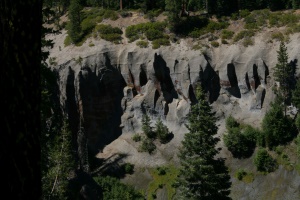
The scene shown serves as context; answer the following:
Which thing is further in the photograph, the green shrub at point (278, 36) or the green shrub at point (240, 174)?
the green shrub at point (278, 36)

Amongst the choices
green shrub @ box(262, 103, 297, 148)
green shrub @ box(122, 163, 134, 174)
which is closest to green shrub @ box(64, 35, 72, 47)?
green shrub @ box(122, 163, 134, 174)

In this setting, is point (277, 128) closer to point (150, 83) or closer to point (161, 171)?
point (161, 171)

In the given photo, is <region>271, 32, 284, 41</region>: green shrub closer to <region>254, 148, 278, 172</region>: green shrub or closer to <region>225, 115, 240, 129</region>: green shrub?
<region>225, 115, 240, 129</region>: green shrub

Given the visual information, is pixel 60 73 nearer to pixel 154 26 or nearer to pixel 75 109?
pixel 75 109

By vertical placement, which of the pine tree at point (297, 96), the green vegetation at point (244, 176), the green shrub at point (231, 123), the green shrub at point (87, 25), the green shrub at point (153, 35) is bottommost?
the green vegetation at point (244, 176)

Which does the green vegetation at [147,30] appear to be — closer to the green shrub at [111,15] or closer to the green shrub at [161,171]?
the green shrub at [111,15]

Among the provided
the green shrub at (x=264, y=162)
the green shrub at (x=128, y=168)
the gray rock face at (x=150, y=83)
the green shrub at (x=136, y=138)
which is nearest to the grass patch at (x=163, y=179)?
the green shrub at (x=128, y=168)
